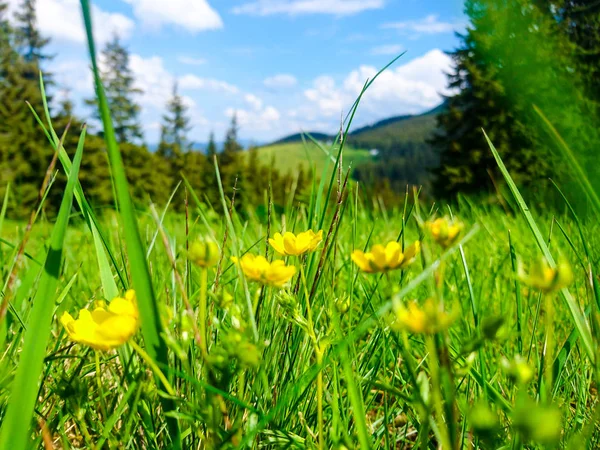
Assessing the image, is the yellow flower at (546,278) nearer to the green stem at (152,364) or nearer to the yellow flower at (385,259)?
the yellow flower at (385,259)

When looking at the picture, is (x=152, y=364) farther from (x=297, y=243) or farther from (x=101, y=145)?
(x=101, y=145)

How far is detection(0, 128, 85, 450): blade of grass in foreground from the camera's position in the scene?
0.44 metres

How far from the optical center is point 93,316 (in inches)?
20.3

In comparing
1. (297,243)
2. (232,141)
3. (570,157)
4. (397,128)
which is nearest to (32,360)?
(297,243)

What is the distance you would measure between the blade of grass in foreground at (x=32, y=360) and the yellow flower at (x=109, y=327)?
34 mm

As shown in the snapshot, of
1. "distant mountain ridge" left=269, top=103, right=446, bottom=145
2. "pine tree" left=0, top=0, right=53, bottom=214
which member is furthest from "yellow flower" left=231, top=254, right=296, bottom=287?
"distant mountain ridge" left=269, top=103, right=446, bottom=145

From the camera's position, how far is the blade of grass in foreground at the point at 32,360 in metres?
0.44

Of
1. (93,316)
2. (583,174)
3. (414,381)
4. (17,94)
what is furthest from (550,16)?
(17,94)

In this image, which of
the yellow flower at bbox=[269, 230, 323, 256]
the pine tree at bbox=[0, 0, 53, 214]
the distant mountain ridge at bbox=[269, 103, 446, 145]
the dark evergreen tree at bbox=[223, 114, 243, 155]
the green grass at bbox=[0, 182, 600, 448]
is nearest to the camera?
the green grass at bbox=[0, 182, 600, 448]

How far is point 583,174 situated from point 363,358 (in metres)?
0.54

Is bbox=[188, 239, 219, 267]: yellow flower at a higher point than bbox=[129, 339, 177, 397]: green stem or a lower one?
higher

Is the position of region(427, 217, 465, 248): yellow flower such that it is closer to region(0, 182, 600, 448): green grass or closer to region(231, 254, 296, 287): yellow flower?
region(0, 182, 600, 448): green grass

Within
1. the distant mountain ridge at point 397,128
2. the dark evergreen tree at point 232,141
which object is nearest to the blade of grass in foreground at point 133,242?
the dark evergreen tree at point 232,141

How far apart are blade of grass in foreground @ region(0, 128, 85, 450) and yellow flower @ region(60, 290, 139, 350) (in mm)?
34
